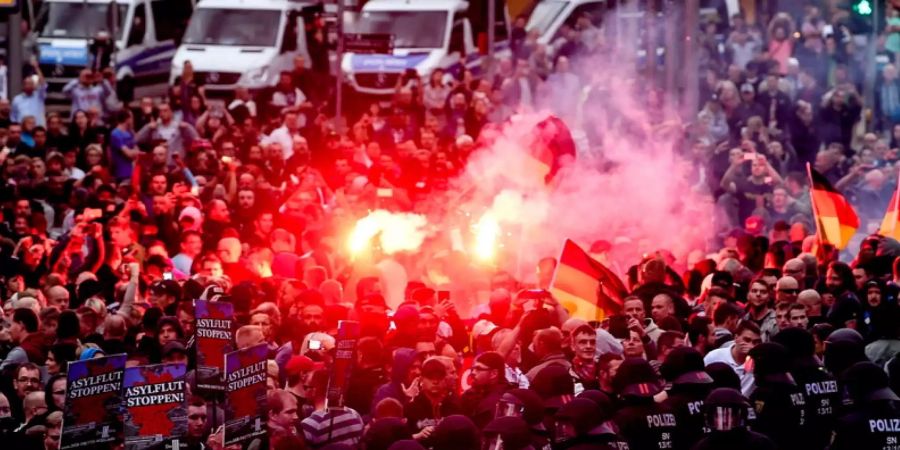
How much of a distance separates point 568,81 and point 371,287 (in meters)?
11.7

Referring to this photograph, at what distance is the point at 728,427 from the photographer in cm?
1027

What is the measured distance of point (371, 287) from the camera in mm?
16984

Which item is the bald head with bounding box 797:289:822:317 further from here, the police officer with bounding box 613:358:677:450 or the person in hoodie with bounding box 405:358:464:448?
the police officer with bounding box 613:358:677:450

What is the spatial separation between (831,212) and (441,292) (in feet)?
15.3

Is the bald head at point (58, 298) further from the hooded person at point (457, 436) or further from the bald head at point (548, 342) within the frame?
the hooded person at point (457, 436)

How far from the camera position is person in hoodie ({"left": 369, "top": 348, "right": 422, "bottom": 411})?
13.2m

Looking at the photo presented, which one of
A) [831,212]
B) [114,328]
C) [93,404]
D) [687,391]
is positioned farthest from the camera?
[831,212]

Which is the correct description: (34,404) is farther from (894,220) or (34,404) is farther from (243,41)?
(243,41)

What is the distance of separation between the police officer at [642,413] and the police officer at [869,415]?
95 cm

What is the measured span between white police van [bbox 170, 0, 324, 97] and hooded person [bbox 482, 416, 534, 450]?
20.1 meters

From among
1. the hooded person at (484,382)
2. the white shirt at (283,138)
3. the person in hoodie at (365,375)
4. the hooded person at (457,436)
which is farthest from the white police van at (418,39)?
the hooded person at (457,436)

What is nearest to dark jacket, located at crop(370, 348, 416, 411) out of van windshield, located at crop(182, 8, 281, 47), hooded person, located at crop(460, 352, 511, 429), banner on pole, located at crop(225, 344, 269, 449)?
hooded person, located at crop(460, 352, 511, 429)

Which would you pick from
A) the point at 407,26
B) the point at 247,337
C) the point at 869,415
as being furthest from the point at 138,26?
the point at 869,415

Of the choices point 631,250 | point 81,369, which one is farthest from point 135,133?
point 81,369
